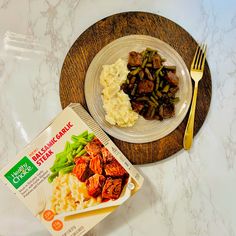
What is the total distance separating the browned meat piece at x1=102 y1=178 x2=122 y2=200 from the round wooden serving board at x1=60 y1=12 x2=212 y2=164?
14 cm

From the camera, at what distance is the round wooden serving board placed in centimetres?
113

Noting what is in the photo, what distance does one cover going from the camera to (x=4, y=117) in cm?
119

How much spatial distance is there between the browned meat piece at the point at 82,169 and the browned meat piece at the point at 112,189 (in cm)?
6

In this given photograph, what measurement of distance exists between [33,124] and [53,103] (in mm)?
93

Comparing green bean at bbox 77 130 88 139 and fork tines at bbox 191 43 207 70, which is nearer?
green bean at bbox 77 130 88 139

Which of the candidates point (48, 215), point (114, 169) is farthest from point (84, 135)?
point (48, 215)

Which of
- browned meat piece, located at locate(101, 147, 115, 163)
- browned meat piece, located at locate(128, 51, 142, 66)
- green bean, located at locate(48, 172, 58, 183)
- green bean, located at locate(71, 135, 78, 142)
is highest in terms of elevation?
browned meat piece, located at locate(128, 51, 142, 66)

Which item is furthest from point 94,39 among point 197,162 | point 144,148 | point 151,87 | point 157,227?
point 157,227

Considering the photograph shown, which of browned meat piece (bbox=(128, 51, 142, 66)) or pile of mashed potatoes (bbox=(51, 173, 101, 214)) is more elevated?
browned meat piece (bbox=(128, 51, 142, 66))

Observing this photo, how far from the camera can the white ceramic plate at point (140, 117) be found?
112cm

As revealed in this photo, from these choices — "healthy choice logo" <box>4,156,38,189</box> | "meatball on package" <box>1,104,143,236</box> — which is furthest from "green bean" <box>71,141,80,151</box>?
"healthy choice logo" <box>4,156,38,189</box>

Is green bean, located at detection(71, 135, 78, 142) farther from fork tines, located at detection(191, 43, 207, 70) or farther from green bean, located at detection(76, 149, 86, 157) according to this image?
fork tines, located at detection(191, 43, 207, 70)

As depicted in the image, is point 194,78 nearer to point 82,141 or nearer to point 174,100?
point 174,100

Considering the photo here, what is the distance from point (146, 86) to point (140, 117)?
10 centimetres
